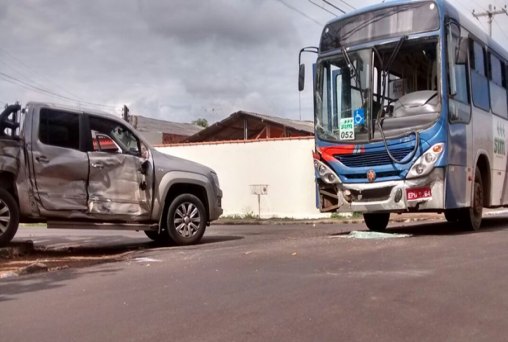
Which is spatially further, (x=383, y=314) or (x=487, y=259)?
(x=487, y=259)

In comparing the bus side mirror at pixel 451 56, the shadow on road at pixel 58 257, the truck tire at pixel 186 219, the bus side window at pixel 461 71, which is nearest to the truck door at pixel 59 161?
the shadow on road at pixel 58 257

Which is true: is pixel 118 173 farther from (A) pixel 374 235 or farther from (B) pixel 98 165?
(A) pixel 374 235

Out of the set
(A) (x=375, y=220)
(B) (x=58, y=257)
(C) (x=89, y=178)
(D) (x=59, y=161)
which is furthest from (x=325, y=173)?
(B) (x=58, y=257)

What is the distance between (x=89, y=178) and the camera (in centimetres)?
927

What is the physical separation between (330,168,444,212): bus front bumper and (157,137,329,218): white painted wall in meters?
9.62

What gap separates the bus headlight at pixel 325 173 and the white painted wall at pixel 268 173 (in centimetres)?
905

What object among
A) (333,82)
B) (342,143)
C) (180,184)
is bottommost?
(180,184)

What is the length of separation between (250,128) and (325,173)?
19860 mm

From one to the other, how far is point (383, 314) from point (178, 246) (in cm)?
580

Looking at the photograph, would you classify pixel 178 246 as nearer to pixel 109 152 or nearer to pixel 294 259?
pixel 109 152

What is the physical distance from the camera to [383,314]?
193 inches

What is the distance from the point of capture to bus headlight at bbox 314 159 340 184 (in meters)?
10.5

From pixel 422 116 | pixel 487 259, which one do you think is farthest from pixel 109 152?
pixel 487 259

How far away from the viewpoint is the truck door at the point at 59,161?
29.0 feet
